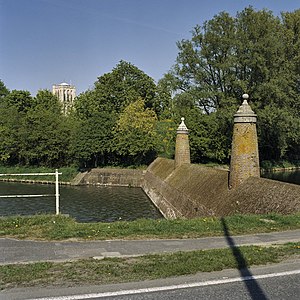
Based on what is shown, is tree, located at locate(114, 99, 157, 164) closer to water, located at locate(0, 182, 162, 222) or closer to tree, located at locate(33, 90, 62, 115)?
water, located at locate(0, 182, 162, 222)

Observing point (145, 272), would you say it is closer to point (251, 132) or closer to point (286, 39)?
point (251, 132)

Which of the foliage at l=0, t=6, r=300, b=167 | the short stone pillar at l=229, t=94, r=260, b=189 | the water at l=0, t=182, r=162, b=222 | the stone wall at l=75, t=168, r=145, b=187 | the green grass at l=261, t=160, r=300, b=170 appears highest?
the foliage at l=0, t=6, r=300, b=167

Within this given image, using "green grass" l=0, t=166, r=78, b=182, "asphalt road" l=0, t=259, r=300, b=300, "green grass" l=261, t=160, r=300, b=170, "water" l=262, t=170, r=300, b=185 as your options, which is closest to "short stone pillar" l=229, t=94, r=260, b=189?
"asphalt road" l=0, t=259, r=300, b=300

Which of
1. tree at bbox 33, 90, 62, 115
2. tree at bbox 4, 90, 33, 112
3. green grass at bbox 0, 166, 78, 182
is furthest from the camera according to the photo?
tree at bbox 33, 90, 62, 115

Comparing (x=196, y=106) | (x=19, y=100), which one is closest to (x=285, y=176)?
(x=196, y=106)

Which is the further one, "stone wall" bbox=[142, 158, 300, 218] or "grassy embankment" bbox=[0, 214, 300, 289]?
"stone wall" bbox=[142, 158, 300, 218]

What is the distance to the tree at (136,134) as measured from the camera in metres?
45.7

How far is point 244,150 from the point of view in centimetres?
1491

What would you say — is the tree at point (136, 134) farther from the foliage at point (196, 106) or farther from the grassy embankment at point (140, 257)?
the grassy embankment at point (140, 257)

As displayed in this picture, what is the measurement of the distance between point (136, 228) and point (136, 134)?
1471 inches

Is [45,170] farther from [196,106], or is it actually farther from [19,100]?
[196,106]

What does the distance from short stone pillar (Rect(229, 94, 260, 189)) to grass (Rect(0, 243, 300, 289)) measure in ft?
26.4

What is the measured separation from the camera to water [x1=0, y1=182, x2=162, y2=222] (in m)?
25.9

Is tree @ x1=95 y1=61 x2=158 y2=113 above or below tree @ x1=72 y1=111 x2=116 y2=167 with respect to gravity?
above
